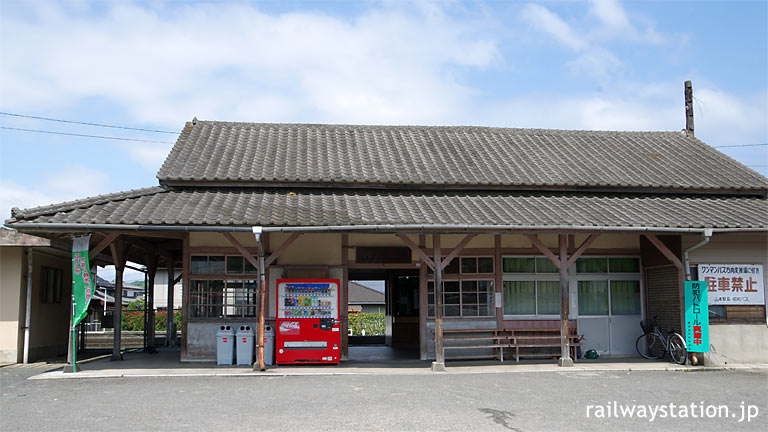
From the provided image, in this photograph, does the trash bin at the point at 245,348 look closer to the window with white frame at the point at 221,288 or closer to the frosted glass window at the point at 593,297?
the window with white frame at the point at 221,288

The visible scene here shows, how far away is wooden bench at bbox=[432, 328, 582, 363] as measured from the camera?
13.6 m

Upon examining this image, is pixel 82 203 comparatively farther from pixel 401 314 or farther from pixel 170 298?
pixel 401 314

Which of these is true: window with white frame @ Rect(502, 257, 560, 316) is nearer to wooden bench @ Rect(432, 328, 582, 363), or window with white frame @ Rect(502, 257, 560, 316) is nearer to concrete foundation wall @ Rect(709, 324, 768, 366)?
wooden bench @ Rect(432, 328, 582, 363)

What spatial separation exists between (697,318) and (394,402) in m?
6.92

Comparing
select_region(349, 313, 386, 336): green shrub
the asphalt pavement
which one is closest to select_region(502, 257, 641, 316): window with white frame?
the asphalt pavement

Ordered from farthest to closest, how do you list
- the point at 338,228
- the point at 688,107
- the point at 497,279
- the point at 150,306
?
1. the point at 688,107
2. the point at 150,306
3. the point at 497,279
4. the point at 338,228

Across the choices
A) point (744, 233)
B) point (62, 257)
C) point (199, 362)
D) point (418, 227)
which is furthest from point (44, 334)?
point (744, 233)

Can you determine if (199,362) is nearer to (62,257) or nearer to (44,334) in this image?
(44,334)

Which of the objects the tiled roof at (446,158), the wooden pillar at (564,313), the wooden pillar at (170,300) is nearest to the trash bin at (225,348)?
the tiled roof at (446,158)

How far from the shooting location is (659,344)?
1391 centimetres

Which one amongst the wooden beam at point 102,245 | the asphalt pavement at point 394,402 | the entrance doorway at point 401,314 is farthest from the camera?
the entrance doorway at point 401,314

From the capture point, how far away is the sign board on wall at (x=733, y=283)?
1323cm

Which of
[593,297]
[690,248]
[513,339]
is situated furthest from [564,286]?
[690,248]

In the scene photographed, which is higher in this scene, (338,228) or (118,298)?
(338,228)
